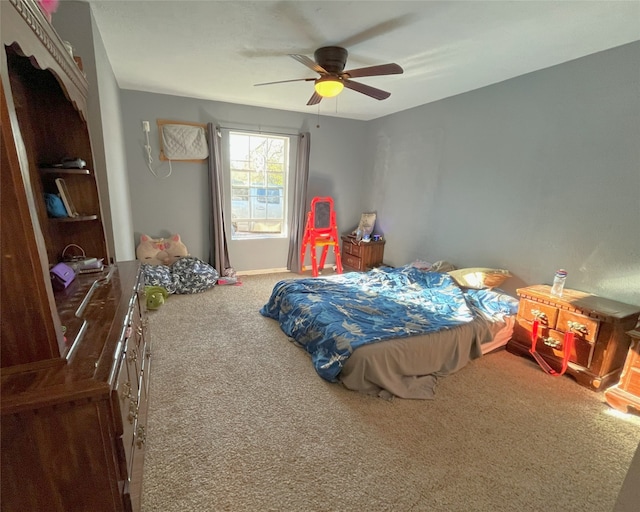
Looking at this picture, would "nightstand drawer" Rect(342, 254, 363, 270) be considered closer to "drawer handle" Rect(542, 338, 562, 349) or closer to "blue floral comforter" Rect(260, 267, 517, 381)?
"blue floral comforter" Rect(260, 267, 517, 381)

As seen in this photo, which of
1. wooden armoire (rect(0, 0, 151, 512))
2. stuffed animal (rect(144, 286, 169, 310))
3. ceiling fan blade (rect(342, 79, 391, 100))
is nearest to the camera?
wooden armoire (rect(0, 0, 151, 512))

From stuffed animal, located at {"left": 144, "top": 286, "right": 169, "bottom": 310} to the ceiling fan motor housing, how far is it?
105 inches

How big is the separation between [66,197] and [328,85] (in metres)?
1.88

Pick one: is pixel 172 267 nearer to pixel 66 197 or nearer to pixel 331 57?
pixel 66 197

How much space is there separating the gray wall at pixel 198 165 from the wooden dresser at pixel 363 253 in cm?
56

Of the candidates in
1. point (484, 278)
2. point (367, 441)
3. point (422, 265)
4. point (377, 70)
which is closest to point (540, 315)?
point (484, 278)

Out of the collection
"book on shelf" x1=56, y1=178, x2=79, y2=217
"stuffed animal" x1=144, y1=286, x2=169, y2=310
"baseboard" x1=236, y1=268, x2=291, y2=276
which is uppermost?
"book on shelf" x1=56, y1=178, x2=79, y2=217

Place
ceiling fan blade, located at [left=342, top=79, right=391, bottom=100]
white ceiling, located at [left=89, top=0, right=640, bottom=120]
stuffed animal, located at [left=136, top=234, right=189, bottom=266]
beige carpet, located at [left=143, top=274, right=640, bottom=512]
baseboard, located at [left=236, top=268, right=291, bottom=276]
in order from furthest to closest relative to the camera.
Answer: baseboard, located at [left=236, top=268, right=291, bottom=276] → stuffed animal, located at [left=136, top=234, right=189, bottom=266] → ceiling fan blade, located at [left=342, top=79, right=391, bottom=100] → white ceiling, located at [left=89, top=0, right=640, bottom=120] → beige carpet, located at [left=143, top=274, right=640, bottom=512]

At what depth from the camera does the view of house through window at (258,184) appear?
4277mm

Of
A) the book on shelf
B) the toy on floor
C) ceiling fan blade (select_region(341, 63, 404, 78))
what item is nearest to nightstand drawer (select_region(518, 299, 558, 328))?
ceiling fan blade (select_region(341, 63, 404, 78))

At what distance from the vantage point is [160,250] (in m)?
3.84

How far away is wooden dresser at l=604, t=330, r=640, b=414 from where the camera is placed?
1.85 meters

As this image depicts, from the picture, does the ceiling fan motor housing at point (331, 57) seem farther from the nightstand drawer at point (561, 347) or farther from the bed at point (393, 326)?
the nightstand drawer at point (561, 347)

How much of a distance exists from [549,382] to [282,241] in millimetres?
3541
